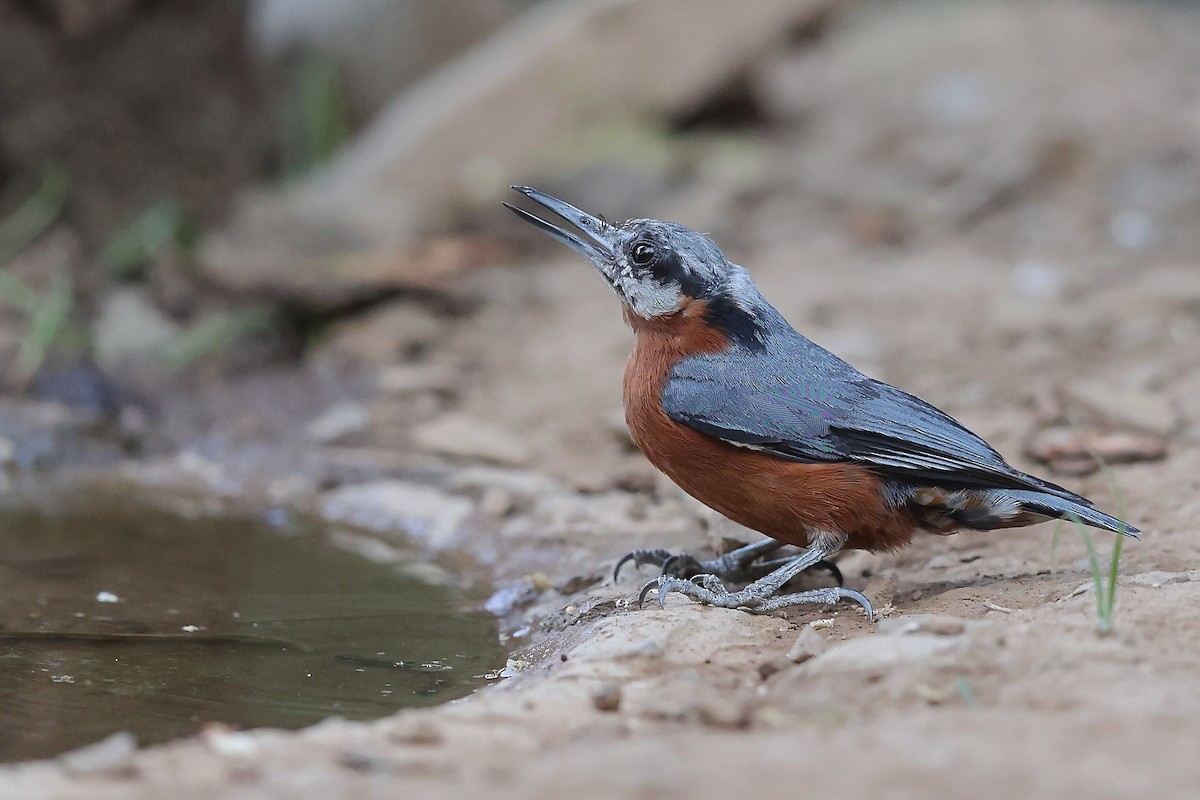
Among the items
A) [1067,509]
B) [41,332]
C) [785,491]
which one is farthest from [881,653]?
[41,332]

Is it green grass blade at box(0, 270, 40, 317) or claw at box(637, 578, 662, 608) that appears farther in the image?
green grass blade at box(0, 270, 40, 317)

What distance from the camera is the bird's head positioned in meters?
4.76

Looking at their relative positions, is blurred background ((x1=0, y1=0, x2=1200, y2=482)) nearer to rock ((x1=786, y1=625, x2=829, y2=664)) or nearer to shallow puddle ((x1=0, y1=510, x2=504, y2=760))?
shallow puddle ((x1=0, y1=510, x2=504, y2=760))

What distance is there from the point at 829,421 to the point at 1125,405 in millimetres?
2278

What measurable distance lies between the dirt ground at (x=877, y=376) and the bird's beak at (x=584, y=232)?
1175mm

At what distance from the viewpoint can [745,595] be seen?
4.31 metres

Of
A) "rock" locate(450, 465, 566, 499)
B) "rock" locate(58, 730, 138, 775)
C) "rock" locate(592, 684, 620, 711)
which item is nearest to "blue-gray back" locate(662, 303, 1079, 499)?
"rock" locate(592, 684, 620, 711)

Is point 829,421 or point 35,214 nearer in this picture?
point 829,421

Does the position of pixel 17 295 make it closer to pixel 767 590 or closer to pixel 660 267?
pixel 660 267

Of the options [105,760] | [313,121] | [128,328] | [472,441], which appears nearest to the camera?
[105,760]

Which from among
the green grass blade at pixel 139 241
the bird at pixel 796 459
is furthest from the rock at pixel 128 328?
the bird at pixel 796 459

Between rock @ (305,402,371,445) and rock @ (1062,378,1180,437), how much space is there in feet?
12.0

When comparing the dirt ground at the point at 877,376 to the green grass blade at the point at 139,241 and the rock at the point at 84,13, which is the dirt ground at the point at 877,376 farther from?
the rock at the point at 84,13

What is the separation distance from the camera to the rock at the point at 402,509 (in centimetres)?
583
